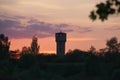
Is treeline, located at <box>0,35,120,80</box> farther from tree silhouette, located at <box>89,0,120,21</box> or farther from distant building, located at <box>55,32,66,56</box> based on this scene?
tree silhouette, located at <box>89,0,120,21</box>

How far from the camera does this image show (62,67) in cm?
11800

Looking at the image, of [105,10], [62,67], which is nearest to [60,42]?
[62,67]

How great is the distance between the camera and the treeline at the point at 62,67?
8631 cm

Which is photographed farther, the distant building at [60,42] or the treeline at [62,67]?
the distant building at [60,42]

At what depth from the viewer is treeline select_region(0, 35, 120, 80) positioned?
86.3 m

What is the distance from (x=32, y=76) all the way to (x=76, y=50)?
64632mm

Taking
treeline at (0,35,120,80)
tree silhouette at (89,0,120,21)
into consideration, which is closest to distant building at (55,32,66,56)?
treeline at (0,35,120,80)

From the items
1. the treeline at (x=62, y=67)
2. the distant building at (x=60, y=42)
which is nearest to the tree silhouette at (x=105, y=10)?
the treeline at (x=62, y=67)

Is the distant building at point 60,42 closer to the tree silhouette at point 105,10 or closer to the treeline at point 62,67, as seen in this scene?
the treeline at point 62,67

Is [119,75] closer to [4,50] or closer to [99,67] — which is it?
[99,67]

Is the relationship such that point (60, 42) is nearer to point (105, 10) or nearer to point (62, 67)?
point (62, 67)

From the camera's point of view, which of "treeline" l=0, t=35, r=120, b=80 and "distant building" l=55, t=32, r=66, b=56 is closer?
"treeline" l=0, t=35, r=120, b=80

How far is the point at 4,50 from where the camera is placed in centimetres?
14225

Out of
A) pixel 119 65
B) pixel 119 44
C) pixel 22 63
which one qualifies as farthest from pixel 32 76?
pixel 119 44
